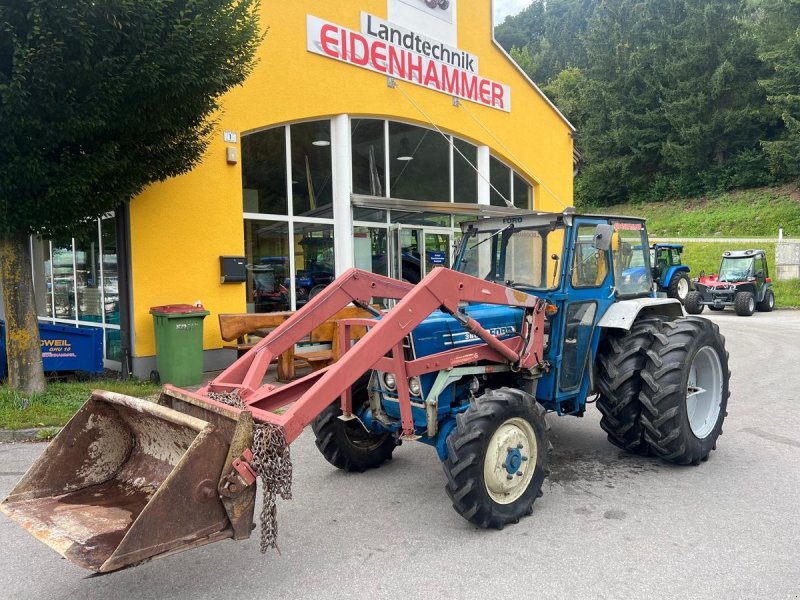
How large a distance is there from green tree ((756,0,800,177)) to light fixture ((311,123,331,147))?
3919cm

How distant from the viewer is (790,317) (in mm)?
18188

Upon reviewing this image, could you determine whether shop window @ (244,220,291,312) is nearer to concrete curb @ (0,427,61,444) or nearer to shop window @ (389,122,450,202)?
shop window @ (389,122,450,202)

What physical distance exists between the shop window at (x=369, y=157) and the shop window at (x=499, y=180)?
3.59 m

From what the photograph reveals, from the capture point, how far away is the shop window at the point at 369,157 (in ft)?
38.4

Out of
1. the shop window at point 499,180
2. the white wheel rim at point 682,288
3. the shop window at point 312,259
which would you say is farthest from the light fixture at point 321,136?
the white wheel rim at point 682,288

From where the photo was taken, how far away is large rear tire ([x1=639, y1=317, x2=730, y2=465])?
474 cm

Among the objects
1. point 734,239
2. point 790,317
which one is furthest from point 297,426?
point 734,239

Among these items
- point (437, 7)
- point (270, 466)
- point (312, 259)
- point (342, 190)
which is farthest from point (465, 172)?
point (270, 466)

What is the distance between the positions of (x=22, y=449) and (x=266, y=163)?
20.0 ft

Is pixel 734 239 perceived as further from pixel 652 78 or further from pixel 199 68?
pixel 199 68

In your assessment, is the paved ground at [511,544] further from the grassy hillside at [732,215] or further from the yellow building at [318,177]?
the grassy hillside at [732,215]

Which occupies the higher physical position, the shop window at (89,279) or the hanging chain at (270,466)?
the shop window at (89,279)

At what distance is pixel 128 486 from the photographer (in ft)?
11.7

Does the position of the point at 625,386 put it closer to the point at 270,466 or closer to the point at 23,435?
the point at 270,466
